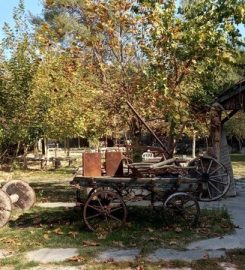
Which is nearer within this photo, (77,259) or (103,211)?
(77,259)

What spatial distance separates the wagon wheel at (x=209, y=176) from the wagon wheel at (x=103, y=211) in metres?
1.75

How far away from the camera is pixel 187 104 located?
14.2 metres

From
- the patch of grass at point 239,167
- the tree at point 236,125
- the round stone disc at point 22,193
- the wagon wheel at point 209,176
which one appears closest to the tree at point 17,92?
the round stone disc at point 22,193

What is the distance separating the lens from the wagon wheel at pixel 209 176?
11195 millimetres

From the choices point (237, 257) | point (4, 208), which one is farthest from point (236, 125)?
point (237, 257)

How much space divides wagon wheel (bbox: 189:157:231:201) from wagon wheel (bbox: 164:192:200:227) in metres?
0.51

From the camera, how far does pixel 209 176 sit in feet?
37.6

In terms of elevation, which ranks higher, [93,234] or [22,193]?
[22,193]

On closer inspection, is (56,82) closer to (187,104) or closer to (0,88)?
(0,88)

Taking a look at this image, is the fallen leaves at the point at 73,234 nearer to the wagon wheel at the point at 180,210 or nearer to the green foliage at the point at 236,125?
the wagon wheel at the point at 180,210

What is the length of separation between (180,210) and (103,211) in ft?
5.19

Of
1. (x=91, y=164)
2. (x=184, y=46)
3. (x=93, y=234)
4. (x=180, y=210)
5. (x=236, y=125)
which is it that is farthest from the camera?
(x=236, y=125)

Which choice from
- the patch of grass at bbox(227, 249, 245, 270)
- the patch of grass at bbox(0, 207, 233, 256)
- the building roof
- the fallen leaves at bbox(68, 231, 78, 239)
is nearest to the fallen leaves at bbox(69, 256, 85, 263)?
the patch of grass at bbox(0, 207, 233, 256)

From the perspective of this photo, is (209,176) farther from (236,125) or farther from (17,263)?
(236,125)
